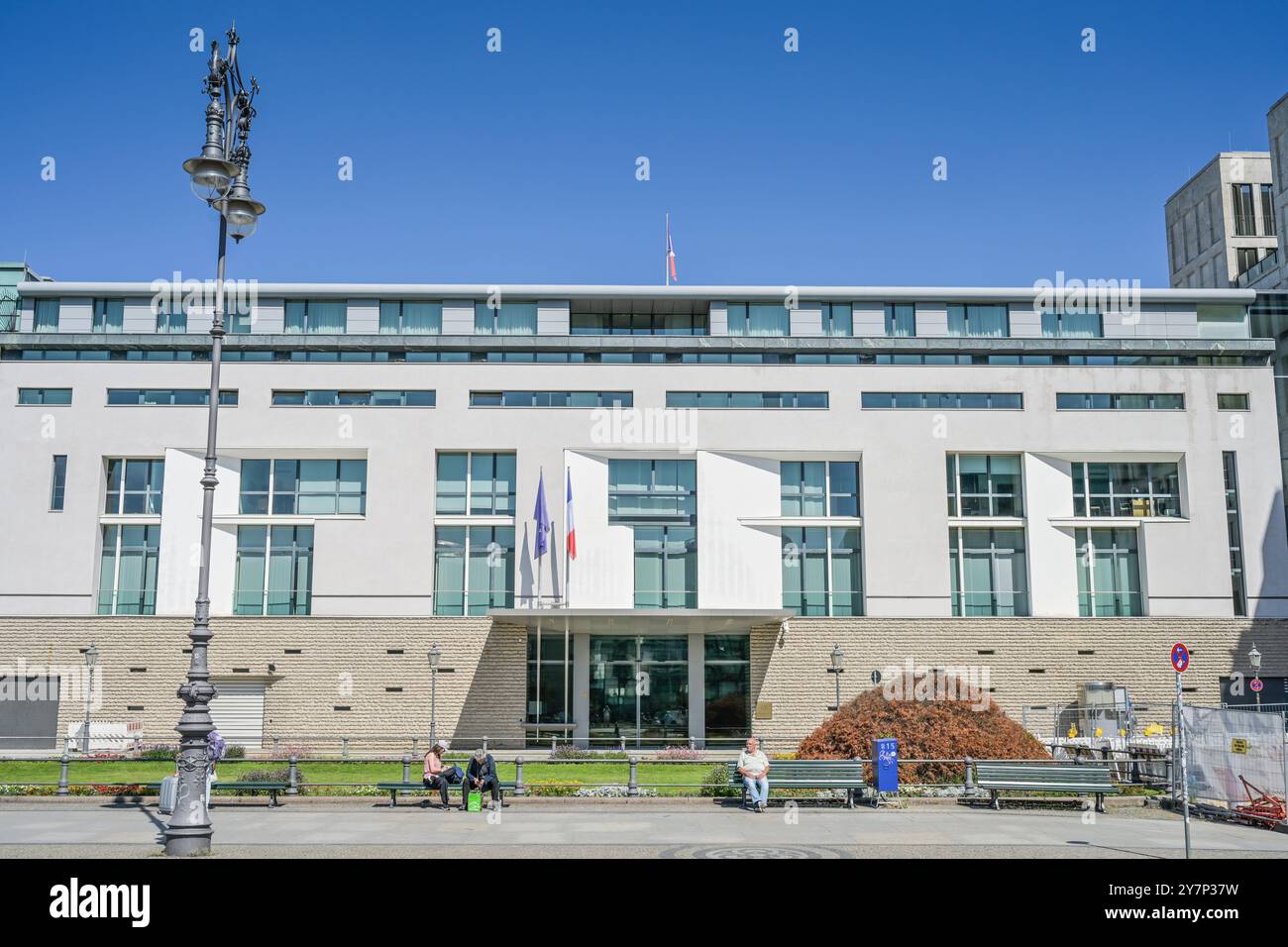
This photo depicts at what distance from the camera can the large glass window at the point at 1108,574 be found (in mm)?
40188

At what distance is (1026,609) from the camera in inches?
1572

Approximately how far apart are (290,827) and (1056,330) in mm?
33799

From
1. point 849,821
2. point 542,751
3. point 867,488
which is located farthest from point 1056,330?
point 849,821

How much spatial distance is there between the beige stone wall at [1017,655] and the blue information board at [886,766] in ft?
53.5

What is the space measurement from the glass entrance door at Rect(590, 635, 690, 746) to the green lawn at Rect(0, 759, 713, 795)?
5245mm

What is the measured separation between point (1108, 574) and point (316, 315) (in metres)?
30.3

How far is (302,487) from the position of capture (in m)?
39.8

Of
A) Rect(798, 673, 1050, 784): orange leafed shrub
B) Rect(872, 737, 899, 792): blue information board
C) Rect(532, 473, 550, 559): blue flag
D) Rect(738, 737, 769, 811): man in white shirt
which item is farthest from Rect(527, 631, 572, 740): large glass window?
Rect(872, 737, 899, 792): blue information board

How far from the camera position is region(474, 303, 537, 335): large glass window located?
4166 cm

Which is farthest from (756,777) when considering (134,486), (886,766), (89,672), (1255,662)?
(134,486)

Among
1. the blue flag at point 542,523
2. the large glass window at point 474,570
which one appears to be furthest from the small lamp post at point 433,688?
the blue flag at point 542,523

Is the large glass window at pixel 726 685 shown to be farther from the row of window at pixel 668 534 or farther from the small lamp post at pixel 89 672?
the small lamp post at pixel 89 672
